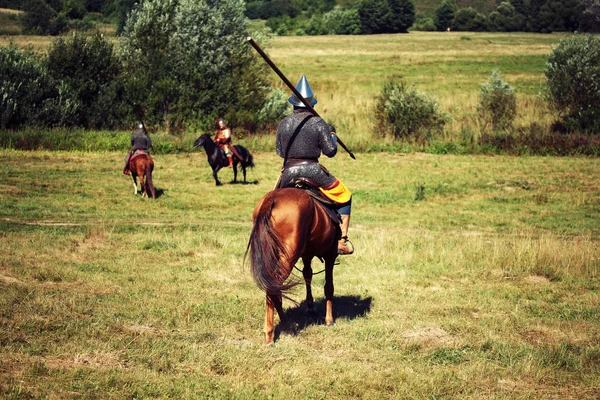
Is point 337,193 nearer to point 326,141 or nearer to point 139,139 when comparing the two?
point 326,141

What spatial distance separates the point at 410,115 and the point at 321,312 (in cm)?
2705

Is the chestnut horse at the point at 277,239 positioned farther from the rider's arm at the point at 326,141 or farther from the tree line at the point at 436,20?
the tree line at the point at 436,20

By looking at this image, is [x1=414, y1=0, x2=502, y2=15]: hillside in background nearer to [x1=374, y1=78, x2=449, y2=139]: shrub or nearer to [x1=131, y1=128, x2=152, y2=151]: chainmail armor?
[x1=374, y1=78, x2=449, y2=139]: shrub

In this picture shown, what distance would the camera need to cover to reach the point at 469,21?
438ft

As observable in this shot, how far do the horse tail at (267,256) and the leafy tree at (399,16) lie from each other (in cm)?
12339

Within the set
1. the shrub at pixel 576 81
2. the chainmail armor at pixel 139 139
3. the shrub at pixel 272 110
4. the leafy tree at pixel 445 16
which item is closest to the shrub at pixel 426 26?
the leafy tree at pixel 445 16

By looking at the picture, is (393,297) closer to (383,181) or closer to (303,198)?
(303,198)

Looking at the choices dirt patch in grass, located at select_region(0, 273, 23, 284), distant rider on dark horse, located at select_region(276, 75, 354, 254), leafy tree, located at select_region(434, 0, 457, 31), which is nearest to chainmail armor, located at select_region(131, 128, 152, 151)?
dirt patch in grass, located at select_region(0, 273, 23, 284)

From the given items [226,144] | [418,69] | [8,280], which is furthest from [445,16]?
[8,280]

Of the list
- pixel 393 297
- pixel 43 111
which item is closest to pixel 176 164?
pixel 43 111

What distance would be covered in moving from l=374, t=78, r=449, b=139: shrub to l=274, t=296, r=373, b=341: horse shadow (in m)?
26.0

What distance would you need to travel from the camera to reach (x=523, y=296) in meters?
12.2

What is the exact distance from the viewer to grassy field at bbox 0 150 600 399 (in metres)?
7.40

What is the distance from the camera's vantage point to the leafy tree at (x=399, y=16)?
12762cm
